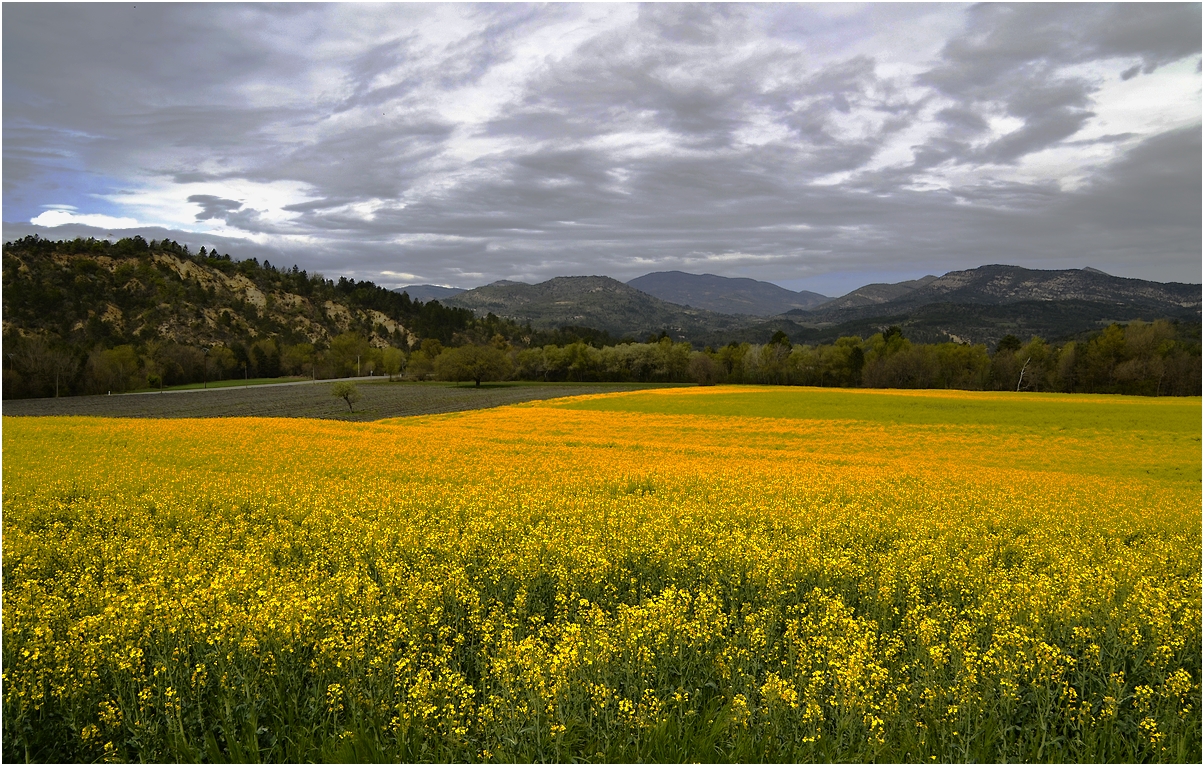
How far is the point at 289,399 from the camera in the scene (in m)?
83.9

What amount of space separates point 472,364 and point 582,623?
4129 inches

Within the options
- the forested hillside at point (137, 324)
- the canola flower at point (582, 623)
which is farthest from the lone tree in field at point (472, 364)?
the canola flower at point (582, 623)

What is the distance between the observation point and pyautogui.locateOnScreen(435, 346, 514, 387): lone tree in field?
10962cm

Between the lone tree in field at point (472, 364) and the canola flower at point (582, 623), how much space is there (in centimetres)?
9391

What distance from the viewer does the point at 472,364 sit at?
110 m

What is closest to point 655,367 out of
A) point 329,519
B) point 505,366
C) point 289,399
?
point 505,366

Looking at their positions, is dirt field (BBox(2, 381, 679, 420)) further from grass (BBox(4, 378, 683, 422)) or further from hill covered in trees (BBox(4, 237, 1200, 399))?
hill covered in trees (BBox(4, 237, 1200, 399))

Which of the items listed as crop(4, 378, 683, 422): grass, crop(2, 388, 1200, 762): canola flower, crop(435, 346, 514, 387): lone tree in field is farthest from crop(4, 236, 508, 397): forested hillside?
crop(2, 388, 1200, 762): canola flower

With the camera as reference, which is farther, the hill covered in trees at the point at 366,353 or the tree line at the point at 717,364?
the hill covered in trees at the point at 366,353

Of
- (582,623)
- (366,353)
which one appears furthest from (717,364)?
(582,623)

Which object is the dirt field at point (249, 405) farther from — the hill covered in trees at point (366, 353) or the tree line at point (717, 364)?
the hill covered in trees at point (366, 353)

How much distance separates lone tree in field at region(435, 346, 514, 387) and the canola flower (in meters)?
93.9

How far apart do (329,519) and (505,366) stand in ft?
339

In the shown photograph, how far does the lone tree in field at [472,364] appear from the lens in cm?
10962
